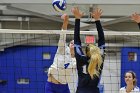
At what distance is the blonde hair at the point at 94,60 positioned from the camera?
4.21 metres

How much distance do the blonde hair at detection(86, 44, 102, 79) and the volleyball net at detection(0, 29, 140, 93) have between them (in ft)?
17.3

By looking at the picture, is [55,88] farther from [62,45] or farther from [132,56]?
[132,56]

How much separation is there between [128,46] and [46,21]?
2084 mm

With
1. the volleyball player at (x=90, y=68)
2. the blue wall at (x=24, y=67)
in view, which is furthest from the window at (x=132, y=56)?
the volleyball player at (x=90, y=68)

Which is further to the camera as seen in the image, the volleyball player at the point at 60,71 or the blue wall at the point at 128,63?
the blue wall at the point at 128,63

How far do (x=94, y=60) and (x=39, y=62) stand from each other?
576 centimetres

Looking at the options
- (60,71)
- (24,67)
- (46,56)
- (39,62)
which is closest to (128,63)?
(46,56)

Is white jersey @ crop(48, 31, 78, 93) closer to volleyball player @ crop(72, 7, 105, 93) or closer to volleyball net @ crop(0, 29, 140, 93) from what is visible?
volleyball player @ crop(72, 7, 105, 93)

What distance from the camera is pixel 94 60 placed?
4199mm

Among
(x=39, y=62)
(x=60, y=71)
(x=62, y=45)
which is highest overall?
(x=62, y=45)

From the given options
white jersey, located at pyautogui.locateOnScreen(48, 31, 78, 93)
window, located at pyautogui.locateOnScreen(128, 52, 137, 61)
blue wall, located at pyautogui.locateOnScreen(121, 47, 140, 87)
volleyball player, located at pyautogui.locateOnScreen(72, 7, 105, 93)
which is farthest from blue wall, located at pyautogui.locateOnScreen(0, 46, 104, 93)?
volleyball player, located at pyautogui.locateOnScreen(72, 7, 105, 93)

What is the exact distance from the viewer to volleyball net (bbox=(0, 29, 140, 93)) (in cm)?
960

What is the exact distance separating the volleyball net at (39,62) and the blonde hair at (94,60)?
5262 mm

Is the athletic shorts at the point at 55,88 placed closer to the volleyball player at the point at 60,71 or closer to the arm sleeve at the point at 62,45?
the volleyball player at the point at 60,71
